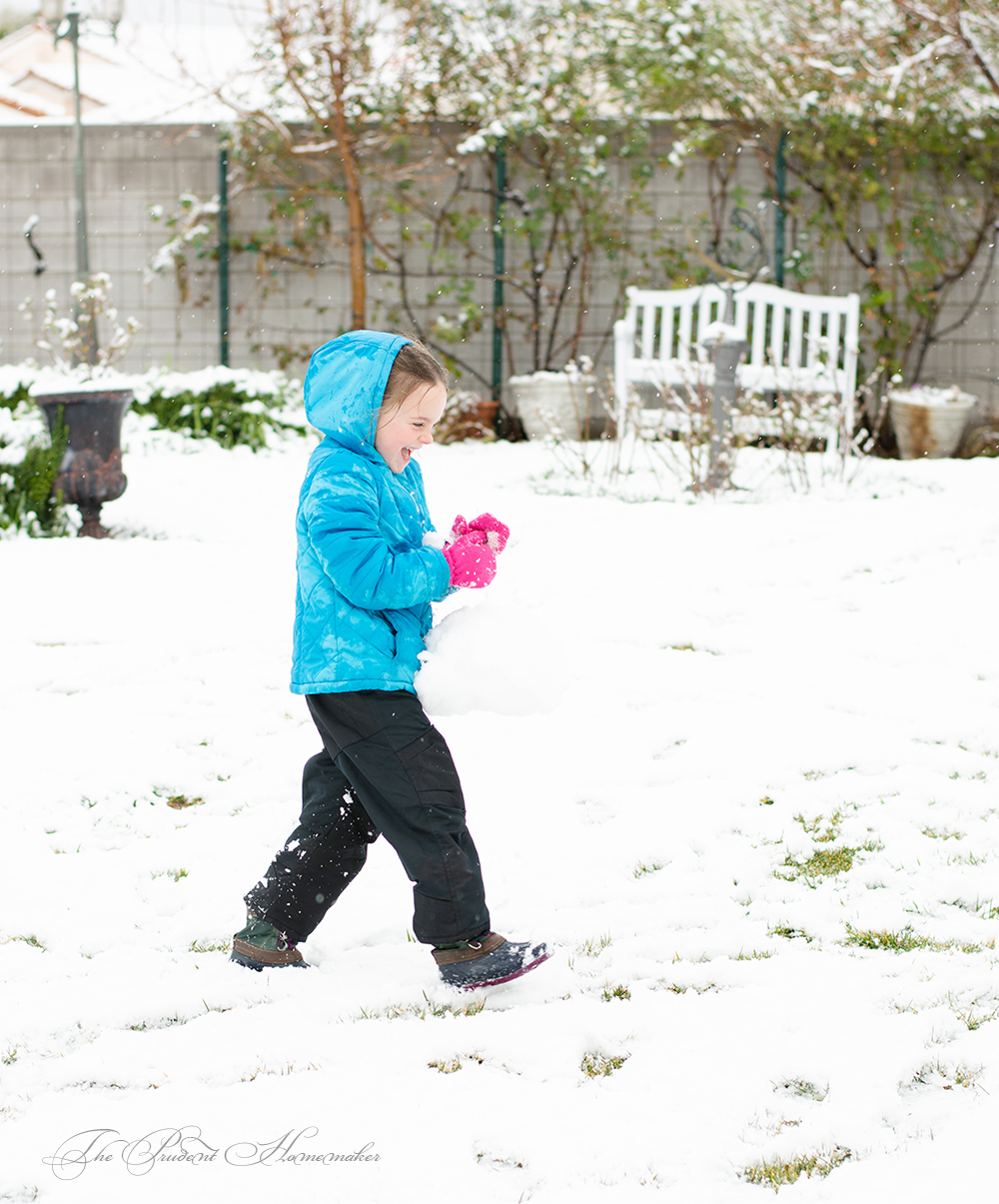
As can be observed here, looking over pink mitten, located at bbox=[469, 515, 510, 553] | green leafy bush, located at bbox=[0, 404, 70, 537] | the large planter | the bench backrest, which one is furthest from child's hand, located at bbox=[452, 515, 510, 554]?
the large planter

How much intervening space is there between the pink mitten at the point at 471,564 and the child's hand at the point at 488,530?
0.02 m

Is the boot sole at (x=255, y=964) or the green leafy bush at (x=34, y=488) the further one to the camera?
the green leafy bush at (x=34, y=488)

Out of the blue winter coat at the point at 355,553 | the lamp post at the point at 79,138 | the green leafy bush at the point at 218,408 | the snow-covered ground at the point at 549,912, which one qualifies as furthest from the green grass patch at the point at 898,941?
the lamp post at the point at 79,138

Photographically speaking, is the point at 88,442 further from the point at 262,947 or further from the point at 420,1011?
the point at 420,1011

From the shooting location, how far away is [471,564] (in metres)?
1.80

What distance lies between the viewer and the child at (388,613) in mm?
1765

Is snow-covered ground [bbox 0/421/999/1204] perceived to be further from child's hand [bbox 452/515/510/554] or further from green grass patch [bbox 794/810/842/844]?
child's hand [bbox 452/515/510/554]

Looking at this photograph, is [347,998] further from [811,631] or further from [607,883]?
[811,631]

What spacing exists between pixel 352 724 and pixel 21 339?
8192 mm

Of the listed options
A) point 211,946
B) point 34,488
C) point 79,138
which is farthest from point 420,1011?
point 79,138

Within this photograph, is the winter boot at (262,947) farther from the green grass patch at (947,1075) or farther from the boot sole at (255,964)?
the green grass patch at (947,1075)

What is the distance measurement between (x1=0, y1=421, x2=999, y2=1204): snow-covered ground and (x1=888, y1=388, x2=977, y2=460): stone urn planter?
374 centimetres

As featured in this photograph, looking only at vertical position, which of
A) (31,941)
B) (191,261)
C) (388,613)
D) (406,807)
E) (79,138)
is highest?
(79,138)

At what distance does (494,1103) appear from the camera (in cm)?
156
